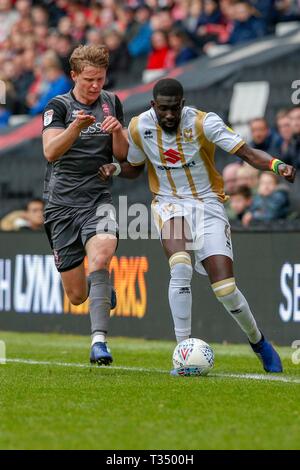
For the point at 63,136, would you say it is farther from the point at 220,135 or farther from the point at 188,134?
the point at 220,135

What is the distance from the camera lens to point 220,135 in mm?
9500

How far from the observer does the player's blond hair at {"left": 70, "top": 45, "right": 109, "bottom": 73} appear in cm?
968

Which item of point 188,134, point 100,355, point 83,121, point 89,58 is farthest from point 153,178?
point 100,355

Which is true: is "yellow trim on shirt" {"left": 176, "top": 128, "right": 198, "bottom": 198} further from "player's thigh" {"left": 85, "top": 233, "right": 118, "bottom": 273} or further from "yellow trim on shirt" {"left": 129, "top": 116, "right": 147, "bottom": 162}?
"player's thigh" {"left": 85, "top": 233, "right": 118, "bottom": 273}

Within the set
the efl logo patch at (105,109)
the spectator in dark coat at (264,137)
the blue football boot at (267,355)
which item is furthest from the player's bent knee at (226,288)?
the spectator in dark coat at (264,137)

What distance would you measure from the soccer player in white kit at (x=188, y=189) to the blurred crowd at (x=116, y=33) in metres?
10.0

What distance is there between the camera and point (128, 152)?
9.92 m

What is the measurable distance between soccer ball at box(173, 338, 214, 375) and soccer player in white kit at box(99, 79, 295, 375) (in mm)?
208

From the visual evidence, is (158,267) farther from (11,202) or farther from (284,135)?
(11,202)

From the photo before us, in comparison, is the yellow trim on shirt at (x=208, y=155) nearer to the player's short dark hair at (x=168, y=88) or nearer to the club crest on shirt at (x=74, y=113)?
the player's short dark hair at (x=168, y=88)

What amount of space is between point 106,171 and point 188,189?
2.18 feet

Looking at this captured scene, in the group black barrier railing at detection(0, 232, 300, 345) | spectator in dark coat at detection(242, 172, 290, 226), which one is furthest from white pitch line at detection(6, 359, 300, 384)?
spectator in dark coat at detection(242, 172, 290, 226)

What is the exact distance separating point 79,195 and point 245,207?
206 inches
